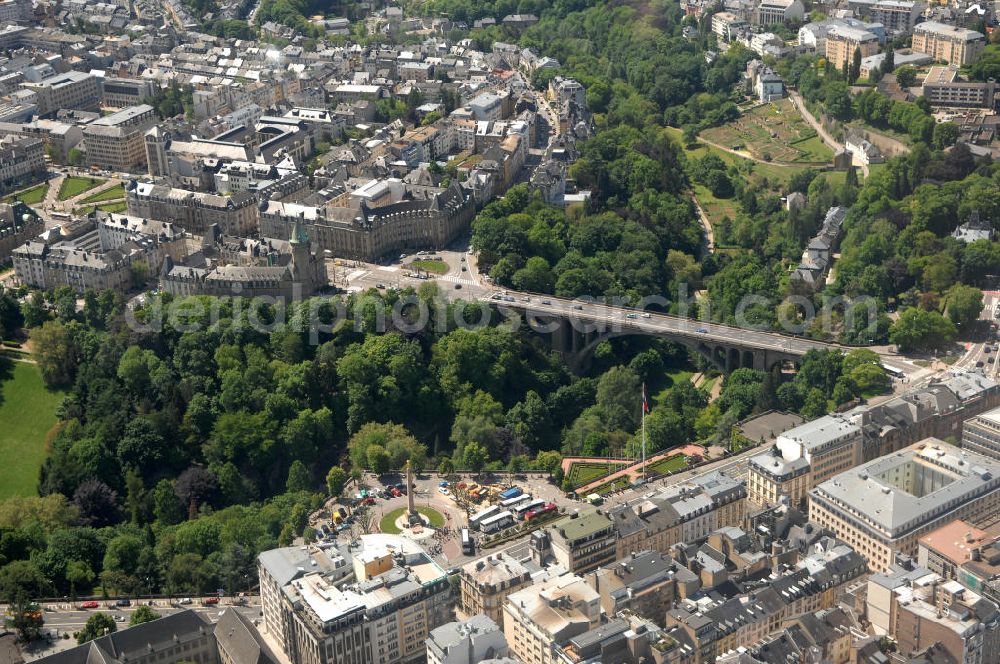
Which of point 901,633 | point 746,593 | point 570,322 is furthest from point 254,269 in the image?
point 901,633

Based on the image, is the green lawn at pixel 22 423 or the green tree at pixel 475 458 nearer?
the green tree at pixel 475 458

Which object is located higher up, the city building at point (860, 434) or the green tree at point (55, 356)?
the city building at point (860, 434)

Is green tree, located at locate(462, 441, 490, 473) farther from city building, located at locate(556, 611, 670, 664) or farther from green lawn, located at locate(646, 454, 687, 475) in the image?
city building, located at locate(556, 611, 670, 664)

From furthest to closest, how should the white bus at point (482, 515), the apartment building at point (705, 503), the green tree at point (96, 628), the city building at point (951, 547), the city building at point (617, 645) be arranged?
the white bus at point (482, 515)
the apartment building at point (705, 503)
the green tree at point (96, 628)
the city building at point (951, 547)
the city building at point (617, 645)

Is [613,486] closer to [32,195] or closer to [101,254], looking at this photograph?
[101,254]

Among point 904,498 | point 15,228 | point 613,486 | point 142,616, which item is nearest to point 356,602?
point 142,616

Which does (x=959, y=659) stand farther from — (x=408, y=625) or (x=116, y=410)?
(x=116, y=410)

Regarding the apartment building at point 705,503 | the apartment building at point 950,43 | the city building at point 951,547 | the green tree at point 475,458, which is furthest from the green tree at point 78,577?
the apartment building at point 950,43

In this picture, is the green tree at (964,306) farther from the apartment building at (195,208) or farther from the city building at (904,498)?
the apartment building at (195,208)

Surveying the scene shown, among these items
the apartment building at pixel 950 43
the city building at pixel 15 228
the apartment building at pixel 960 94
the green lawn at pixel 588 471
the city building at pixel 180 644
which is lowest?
the green lawn at pixel 588 471
